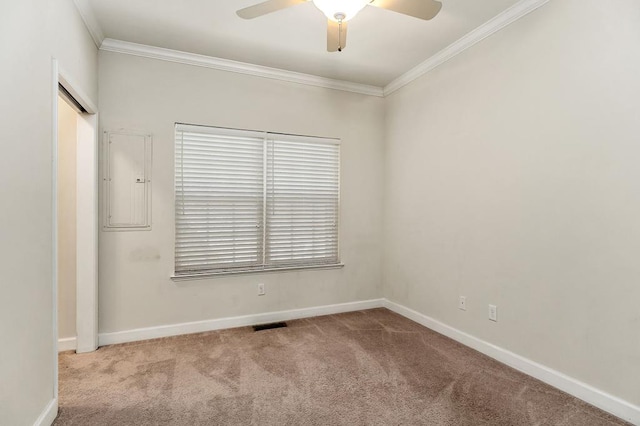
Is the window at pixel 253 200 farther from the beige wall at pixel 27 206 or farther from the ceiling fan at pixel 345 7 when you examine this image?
the ceiling fan at pixel 345 7

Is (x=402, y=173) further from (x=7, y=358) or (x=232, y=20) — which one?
(x=7, y=358)

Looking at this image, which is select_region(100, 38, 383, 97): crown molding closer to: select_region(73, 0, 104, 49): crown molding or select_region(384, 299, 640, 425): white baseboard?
select_region(73, 0, 104, 49): crown molding

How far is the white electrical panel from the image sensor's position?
299cm

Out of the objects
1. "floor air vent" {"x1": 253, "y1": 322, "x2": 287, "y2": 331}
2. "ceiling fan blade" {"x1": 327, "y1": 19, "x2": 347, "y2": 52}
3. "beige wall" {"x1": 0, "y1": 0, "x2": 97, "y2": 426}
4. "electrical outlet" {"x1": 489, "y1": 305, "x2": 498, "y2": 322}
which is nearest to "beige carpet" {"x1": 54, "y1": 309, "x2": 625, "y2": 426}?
"floor air vent" {"x1": 253, "y1": 322, "x2": 287, "y2": 331}

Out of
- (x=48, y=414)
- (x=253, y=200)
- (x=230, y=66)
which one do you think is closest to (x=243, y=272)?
(x=253, y=200)

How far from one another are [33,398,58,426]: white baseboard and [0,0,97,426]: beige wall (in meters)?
0.04

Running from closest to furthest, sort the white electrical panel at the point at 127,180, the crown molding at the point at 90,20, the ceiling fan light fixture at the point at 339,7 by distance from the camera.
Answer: the ceiling fan light fixture at the point at 339,7 < the crown molding at the point at 90,20 < the white electrical panel at the point at 127,180

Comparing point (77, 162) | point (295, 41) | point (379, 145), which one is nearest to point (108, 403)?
point (77, 162)

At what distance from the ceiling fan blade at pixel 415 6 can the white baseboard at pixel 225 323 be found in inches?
119

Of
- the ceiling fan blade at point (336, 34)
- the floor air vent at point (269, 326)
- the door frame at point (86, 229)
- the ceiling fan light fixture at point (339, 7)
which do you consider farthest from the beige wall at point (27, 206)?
the floor air vent at point (269, 326)

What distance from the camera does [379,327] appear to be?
135 inches

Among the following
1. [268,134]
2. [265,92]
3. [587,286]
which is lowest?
A: [587,286]

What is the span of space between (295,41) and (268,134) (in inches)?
39.1

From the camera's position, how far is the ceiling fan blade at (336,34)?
203cm
